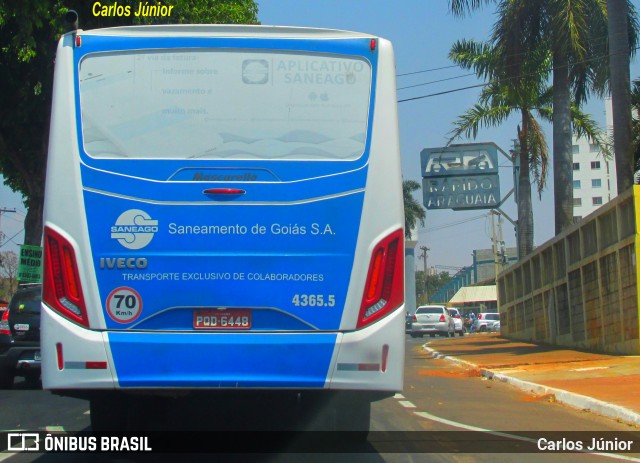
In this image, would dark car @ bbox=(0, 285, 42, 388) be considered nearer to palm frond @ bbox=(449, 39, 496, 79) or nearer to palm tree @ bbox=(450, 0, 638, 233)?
palm tree @ bbox=(450, 0, 638, 233)

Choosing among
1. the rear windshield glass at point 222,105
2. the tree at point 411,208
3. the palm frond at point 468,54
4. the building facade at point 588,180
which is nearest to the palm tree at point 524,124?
the palm frond at point 468,54

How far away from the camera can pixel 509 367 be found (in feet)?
58.1

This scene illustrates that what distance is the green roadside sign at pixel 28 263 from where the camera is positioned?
21.4 m

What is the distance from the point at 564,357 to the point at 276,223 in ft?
49.0

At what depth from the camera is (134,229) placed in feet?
19.6

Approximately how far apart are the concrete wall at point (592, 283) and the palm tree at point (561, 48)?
1.82 metres

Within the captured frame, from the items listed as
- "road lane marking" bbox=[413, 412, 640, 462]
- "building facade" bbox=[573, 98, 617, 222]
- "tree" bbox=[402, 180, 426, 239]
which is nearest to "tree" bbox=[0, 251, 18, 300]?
"tree" bbox=[402, 180, 426, 239]

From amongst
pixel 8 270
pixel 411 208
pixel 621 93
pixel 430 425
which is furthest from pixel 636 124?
pixel 8 270

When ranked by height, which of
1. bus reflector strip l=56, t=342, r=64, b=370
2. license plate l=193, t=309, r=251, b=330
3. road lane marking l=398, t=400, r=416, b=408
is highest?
license plate l=193, t=309, r=251, b=330

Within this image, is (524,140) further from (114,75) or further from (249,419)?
(114,75)

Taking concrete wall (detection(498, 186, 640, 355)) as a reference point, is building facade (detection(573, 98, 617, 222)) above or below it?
above

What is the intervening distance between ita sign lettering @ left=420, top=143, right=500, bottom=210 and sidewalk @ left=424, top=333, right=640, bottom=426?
37.4 ft

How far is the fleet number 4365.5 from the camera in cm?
596

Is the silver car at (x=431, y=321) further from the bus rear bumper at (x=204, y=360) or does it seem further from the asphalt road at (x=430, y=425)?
the bus rear bumper at (x=204, y=360)
